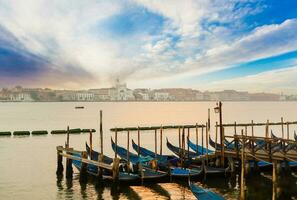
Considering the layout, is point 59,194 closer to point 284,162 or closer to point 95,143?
point 284,162

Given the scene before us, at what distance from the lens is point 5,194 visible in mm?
19719

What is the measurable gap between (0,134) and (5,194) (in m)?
32.8

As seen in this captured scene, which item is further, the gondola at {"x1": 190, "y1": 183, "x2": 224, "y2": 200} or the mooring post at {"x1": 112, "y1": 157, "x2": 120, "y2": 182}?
the mooring post at {"x1": 112, "y1": 157, "x2": 120, "y2": 182}

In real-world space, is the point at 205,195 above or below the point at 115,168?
below

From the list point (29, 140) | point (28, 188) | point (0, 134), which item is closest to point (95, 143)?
point (29, 140)

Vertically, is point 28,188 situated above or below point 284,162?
below

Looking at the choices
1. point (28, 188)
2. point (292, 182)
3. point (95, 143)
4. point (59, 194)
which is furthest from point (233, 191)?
point (95, 143)

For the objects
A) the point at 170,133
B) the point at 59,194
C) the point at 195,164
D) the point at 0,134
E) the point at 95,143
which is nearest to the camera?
the point at 59,194

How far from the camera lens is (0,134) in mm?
50125

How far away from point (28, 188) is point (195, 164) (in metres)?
9.87

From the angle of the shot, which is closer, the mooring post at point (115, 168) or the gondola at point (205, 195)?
the gondola at point (205, 195)

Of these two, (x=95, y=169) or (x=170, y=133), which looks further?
(x=170, y=133)

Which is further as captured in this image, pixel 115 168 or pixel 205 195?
pixel 115 168

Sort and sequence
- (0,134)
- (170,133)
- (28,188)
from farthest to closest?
1. (170,133)
2. (0,134)
3. (28,188)
